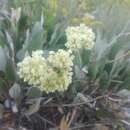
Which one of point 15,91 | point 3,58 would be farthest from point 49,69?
point 3,58

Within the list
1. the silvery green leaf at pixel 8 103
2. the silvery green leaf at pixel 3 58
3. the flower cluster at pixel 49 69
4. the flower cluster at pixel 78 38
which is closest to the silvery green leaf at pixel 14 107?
the silvery green leaf at pixel 8 103

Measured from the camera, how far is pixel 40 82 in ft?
9.36

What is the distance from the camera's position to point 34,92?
10.2ft

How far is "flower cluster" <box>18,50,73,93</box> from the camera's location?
2.79 meters

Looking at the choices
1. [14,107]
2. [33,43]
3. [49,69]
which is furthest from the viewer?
[33,43]

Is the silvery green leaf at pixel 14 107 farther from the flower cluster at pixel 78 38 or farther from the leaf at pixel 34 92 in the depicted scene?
the flower cluster at pixel 78 38

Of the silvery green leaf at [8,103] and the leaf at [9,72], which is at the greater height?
the leaf at [9,72]

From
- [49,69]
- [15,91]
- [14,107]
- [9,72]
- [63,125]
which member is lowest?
[63,125]

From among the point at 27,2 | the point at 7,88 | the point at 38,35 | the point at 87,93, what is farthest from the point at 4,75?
the point at 27,2

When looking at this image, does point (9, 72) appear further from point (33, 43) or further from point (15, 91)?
point (33, 43)

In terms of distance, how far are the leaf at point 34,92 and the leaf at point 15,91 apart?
7cm

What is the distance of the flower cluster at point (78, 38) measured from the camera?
3.16 m

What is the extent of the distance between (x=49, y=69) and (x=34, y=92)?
324mm

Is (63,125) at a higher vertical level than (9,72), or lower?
lower
